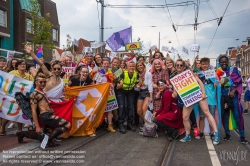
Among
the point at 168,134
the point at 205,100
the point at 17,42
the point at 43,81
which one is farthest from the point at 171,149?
the point at 17,42

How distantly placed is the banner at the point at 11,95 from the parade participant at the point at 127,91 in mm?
2356

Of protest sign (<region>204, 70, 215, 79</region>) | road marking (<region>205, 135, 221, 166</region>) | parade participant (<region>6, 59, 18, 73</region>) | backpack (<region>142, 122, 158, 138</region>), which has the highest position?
parade participant (<region>6, 59, 18, 73</region>)

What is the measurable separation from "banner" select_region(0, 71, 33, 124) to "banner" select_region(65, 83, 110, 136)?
1.10 m

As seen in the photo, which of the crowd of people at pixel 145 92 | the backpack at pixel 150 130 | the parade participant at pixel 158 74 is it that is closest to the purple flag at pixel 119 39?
the crowd of people at pixel 145 92

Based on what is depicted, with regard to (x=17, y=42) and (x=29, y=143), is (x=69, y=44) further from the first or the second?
(x=29, y=143)

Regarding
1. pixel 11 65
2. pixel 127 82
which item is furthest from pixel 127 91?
pixel 11 65

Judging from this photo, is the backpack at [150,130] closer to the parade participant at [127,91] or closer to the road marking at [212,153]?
the parade participant at [127,91]

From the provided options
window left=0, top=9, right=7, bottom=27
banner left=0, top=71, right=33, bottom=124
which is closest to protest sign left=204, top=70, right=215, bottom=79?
banner left=0, top=71, right=33, bottom=124

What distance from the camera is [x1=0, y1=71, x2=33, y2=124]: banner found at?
6.15 metres

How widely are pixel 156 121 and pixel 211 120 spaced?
1302mm

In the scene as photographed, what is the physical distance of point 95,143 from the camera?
18.7ft

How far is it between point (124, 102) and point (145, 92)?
660 mm

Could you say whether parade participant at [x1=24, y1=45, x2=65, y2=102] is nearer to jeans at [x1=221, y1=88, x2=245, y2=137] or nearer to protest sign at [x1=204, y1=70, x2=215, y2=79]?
protest sign at [x1=204, y1=70, x2=215, y2=79]

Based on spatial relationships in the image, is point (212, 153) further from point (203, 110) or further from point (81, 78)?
point (81, 78)
